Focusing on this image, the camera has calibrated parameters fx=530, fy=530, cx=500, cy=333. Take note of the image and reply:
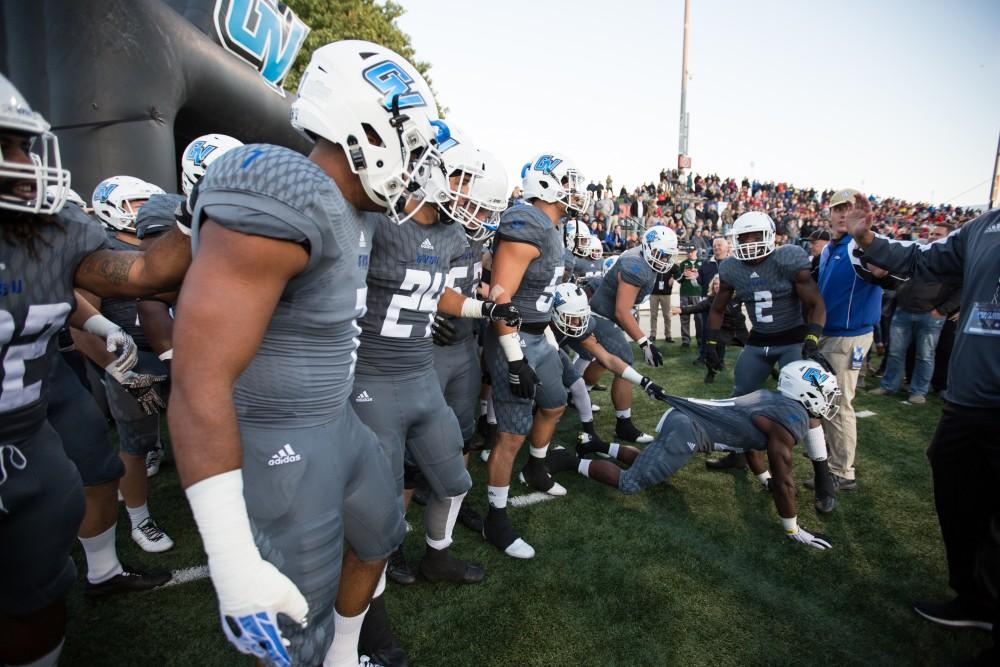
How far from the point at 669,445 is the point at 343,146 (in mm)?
3055

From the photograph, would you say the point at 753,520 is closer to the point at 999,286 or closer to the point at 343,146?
the point at 999,286

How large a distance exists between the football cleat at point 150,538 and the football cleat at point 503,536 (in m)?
2.09

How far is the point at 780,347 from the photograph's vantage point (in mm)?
4625

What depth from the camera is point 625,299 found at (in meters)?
5.28

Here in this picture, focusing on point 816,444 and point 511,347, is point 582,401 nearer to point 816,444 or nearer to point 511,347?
point 816,444

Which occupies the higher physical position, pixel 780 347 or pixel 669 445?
pixel 780 347

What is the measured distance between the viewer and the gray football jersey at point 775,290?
4617 millimetres

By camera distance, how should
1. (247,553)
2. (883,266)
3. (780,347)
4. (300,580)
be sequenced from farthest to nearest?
(780,347) < (883,266) < (300,580) < (247,553)

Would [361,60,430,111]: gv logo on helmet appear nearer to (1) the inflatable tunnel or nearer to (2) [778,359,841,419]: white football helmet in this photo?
(2) [778,359,841,419]: white football helmet

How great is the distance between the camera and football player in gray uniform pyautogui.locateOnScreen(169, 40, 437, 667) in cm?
118

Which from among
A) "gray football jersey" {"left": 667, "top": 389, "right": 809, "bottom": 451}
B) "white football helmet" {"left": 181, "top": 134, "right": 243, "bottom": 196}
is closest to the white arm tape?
"gray football jersey" {"left": 667, "top": 389, "right": 809, "bottom": 451}

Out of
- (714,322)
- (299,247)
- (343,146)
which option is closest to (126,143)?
(343,146)

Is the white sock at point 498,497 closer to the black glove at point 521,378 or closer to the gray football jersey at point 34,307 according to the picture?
the black glove at point 521,378

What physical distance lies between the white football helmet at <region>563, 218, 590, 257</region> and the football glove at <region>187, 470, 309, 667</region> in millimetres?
→ 6462
